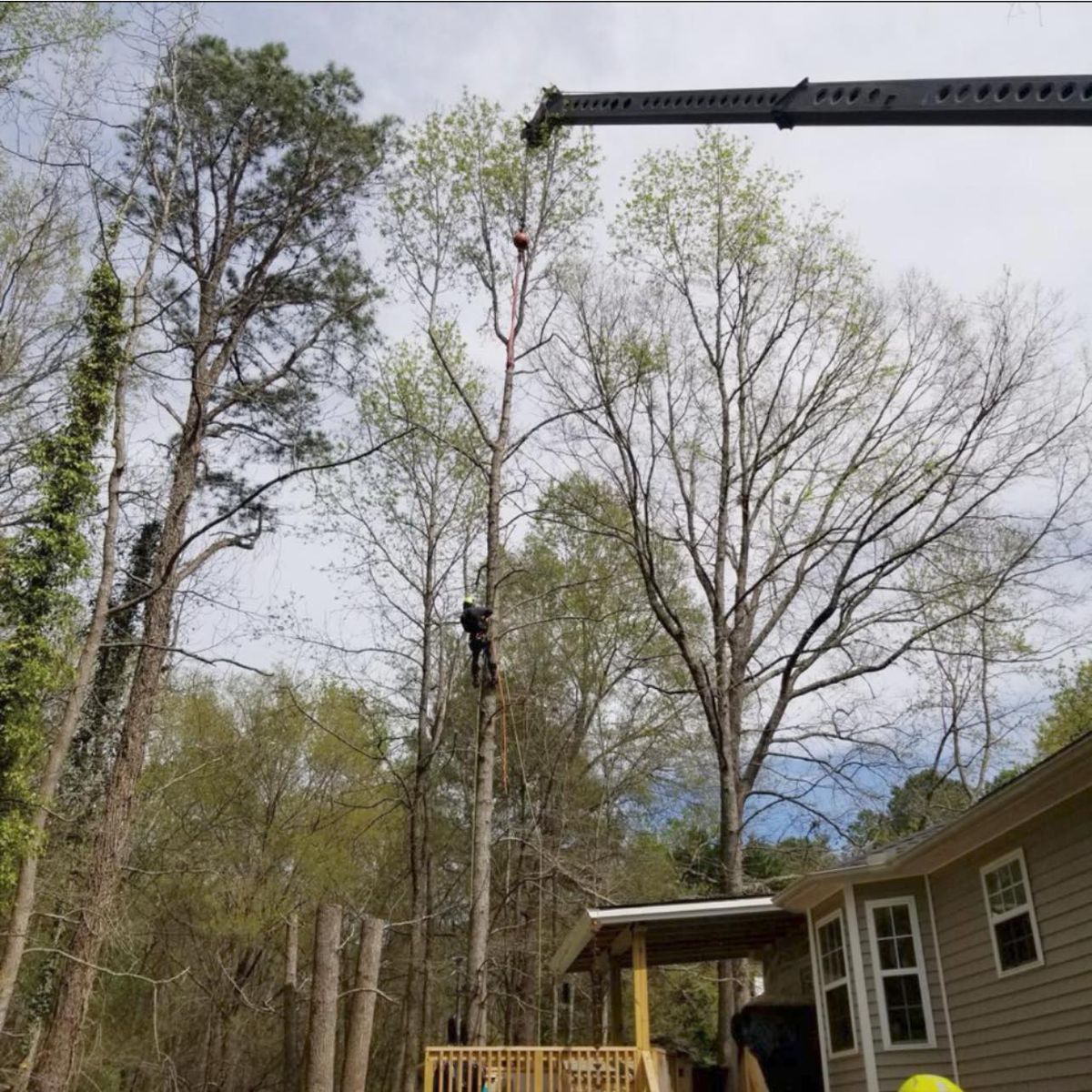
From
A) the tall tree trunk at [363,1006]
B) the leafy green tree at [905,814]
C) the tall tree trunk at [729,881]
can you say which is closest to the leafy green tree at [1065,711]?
the leafy green tree at [905,814]

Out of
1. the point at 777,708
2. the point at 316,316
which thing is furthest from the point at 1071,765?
the point at 316,316

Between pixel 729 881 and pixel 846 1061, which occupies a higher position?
pixel 729 881

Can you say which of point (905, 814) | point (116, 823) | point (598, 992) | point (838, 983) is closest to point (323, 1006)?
point (838, 983)

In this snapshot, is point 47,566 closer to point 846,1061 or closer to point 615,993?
point 615,993

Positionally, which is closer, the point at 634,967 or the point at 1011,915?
the point at 1011,915

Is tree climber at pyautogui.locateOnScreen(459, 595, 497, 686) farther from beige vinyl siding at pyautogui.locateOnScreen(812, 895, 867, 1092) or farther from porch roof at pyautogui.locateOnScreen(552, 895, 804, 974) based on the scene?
beige vinyl siding at pyautogui.locateOnScreen(812, 895, 867, 1092)

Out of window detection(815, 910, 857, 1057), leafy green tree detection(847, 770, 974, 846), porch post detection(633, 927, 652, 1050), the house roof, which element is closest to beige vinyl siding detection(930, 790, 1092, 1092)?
the house roof

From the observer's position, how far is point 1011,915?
26.7ft

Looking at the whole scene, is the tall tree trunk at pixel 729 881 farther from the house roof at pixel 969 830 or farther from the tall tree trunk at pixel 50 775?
the tall tree trunk at pixel 50 775

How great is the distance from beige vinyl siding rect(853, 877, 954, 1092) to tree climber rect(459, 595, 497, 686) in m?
4.53

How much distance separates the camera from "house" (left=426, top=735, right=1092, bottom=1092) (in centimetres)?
740

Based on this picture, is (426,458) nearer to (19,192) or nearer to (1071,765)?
(19,192)

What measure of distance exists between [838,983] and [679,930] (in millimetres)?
2287

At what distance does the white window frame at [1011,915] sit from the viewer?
25.5 ft
